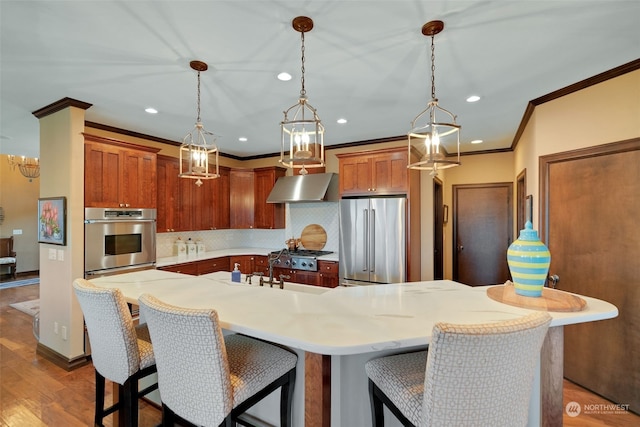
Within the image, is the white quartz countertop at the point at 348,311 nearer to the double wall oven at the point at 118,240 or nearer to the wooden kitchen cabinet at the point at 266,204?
the double wall oven at the point at 118,240

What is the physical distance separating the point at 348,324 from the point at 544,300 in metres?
1.10

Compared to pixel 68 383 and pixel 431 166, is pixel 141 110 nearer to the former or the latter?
pixel 68 383

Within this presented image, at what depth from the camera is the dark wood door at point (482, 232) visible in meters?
5.12

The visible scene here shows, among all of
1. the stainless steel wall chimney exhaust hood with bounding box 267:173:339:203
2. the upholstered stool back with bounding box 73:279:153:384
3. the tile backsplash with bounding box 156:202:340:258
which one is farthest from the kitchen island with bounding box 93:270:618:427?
the tile backsplash with bounding box 156:202:340:258

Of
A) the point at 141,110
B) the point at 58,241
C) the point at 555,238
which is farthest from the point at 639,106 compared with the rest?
the point at 58,241

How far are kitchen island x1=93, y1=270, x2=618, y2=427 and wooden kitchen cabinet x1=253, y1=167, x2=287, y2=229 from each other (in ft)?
11.1

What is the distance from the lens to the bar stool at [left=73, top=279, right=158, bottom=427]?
1523 mm

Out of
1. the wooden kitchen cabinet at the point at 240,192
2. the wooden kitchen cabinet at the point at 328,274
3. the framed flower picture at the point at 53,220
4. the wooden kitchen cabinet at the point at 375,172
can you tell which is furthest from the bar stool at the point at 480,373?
the wooden kitchen cabinet at the point at 240,192

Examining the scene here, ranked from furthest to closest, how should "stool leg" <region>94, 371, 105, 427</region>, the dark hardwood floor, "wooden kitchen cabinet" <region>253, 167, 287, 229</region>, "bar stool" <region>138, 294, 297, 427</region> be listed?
1. "wooden kitchen cabinet" <region>253, 167, 287, 229</region>
2. the dark hardwood floor
3. "stool leg" <region>94, 371, 105, 427</region>
4. "bar stool" <region>138, 294, 297, 427</region>

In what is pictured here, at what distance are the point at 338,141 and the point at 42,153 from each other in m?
3.72

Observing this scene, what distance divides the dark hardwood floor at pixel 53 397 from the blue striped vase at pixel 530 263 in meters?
1.56

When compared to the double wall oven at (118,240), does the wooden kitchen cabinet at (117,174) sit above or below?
above

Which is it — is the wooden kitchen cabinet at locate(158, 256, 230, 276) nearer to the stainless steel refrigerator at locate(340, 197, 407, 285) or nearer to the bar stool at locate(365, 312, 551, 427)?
the stainless steel refrigerator at locate(340, 197, 407, 285)

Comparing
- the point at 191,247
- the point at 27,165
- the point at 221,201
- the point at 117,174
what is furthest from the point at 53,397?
the point at 27,165
